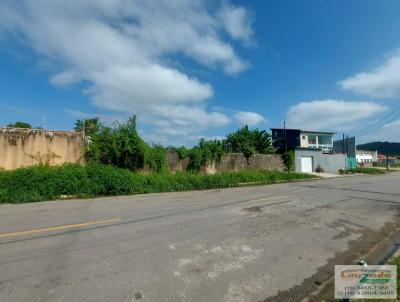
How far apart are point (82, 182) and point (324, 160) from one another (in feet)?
107

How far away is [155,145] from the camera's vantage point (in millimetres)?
17844

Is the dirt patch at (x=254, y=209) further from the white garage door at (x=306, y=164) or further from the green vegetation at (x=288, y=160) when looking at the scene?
the white garage door at (x=306, y=164)

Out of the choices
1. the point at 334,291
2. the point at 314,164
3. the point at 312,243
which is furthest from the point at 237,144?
the point at 334,291

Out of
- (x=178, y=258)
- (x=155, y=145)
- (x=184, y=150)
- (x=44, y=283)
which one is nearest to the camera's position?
(x=44, y=283)

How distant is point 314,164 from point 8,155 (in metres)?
33.0

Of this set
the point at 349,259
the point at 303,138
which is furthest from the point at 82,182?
the point at 303,138

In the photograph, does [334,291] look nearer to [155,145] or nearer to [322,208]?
[322,208]

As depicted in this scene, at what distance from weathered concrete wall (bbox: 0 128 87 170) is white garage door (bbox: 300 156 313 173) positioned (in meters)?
26.7

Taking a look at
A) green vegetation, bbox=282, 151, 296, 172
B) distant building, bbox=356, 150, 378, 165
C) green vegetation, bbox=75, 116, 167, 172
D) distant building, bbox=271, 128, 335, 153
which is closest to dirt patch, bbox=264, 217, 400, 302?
green vegetation, bbox=75, 116, 167, 172

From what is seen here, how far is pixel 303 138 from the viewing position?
55000 mm

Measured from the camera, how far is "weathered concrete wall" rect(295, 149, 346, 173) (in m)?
32.8

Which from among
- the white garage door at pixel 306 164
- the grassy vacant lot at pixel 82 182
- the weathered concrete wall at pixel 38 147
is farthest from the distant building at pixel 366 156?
the weathered concrete wall at pixel 38 147

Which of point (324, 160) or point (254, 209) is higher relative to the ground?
point (324, 160)

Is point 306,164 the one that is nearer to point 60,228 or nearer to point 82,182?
point 82,182
